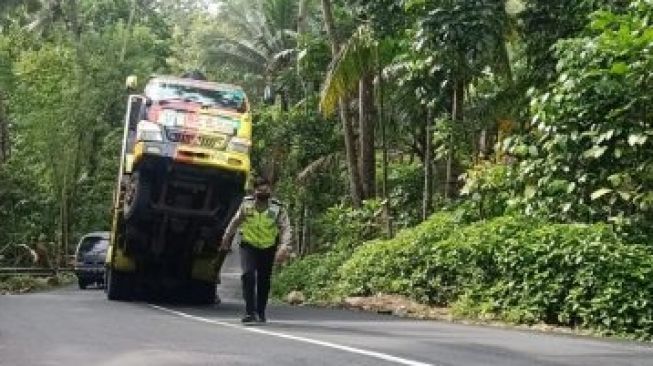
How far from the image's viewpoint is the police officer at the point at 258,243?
10.2 meters

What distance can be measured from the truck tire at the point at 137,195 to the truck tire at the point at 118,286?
178 centimetres

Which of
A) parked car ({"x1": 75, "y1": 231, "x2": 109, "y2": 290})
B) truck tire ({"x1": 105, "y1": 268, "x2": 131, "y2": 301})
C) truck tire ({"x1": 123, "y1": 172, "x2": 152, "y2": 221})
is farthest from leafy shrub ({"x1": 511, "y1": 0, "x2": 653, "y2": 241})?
parked car ({"x1": 75, "y1": 231, "x2": 109, "y2": 290})

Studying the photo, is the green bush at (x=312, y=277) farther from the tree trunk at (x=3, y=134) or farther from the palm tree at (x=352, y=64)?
the tree trunk at (x=3, y=134)

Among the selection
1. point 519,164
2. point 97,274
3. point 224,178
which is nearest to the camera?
point 224,178

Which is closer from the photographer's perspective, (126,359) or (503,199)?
(126,359)

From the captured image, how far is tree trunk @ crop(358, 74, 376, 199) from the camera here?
21.6m

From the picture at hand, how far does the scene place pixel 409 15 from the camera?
51.4 feet

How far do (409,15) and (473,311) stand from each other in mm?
5849

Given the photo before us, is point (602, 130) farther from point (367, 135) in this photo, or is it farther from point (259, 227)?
point (367, 135)

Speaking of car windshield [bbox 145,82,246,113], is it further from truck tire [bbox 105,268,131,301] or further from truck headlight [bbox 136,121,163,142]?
truck tire [bbox 105,268,131,301]

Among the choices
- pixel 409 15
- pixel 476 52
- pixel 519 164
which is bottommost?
pixel 519 164

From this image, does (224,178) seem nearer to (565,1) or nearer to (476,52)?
(476,52)

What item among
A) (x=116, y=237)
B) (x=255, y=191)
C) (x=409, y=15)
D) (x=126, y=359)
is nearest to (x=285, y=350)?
(x=126, y=359)

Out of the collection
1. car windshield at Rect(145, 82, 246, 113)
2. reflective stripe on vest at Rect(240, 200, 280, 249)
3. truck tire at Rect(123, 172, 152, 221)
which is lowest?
reflective stripe on vest at Rect(240, 200, 280, 249)
